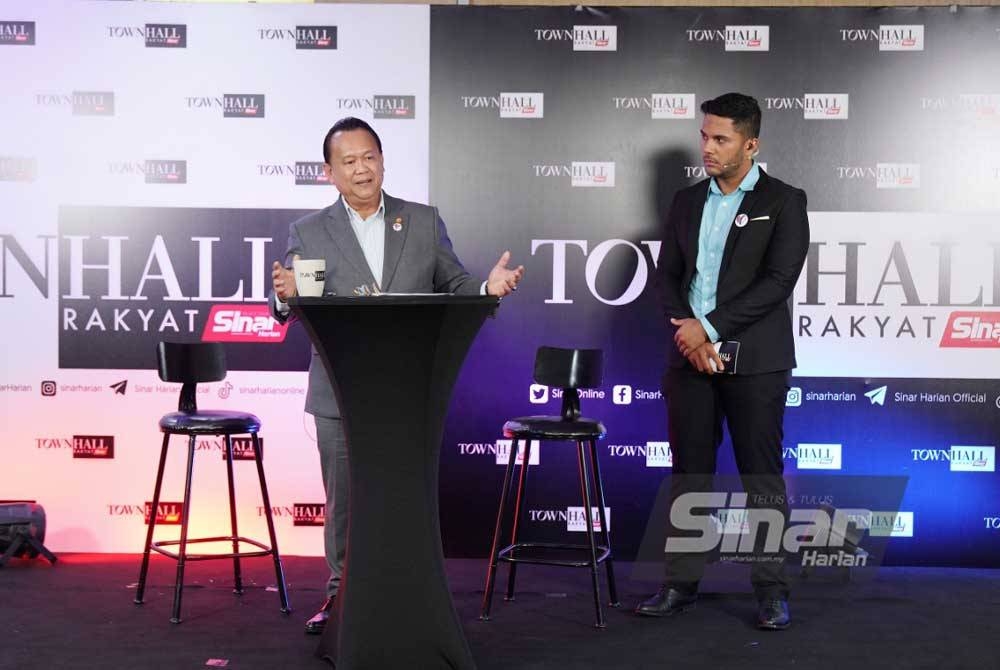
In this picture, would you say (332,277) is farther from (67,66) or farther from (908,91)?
(908,91)

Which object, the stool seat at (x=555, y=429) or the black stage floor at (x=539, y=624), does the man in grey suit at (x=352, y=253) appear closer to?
the black stage floor at (x=539, y=624)

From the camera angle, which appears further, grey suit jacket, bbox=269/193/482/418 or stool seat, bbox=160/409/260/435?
stool seat, bbox=160/409/260/435

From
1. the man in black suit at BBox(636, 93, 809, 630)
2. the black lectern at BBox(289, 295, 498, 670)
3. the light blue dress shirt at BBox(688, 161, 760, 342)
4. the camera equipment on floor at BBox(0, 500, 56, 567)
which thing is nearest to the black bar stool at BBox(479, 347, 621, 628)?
the man in black suit at BBox(636, 93, 809, 630)

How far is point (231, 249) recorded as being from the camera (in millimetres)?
5105

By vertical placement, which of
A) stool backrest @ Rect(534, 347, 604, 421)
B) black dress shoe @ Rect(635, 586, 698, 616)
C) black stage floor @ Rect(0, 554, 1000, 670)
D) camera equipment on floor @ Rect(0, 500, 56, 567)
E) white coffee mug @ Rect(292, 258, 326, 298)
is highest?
white coffee mug @ Rect(292, 258, 326, 298)

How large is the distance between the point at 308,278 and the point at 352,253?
69 cm

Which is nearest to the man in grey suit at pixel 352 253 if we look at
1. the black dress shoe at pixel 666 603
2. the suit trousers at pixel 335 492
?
the suit trousers at pixel 335 492

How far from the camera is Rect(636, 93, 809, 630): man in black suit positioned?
3973mm

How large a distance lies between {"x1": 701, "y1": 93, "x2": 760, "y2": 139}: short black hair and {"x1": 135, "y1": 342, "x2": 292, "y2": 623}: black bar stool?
81.8 inches

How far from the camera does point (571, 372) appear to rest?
4188 mm

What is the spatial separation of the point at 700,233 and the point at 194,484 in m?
2.64

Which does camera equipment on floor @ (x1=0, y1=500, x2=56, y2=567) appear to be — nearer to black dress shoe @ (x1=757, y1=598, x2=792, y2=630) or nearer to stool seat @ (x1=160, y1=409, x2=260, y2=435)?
stool seat @ (x1=160, y1=409, x2=260, y2=435)

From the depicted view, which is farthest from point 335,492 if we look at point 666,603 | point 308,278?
point 666,603

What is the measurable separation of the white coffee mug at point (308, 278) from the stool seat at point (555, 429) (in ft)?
3.97
